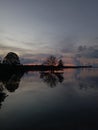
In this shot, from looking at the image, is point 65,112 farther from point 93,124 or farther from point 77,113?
point 93,124

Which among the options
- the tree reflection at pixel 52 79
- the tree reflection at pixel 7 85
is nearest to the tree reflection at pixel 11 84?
the tree reflection at pixel 7 85

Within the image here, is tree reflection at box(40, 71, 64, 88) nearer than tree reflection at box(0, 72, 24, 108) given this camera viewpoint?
No

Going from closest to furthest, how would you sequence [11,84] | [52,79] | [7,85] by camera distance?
[7,85] → [11,84] → [52,79]

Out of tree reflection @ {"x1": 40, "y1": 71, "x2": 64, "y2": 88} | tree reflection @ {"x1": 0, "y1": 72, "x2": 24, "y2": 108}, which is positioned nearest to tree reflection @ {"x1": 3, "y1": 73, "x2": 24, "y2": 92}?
tree reflection @ {"x1": 0, "y1": 72, "x2": 24, "y2": 108}

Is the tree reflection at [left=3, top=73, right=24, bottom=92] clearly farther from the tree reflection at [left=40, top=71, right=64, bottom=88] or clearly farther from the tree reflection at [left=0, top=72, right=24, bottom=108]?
the tree reflection at [left=40, top=71, right=64, bottom=88]

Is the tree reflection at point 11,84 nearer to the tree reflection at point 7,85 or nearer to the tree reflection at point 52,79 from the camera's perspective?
the tree reflection at point 7,85

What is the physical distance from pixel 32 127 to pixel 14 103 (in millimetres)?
8609

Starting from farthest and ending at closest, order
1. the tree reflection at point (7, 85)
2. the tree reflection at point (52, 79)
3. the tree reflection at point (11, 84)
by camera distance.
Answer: the tree reflection at point (52, 79), the tree reflection at point (11, 84), the tree reflection at point (7, 85)

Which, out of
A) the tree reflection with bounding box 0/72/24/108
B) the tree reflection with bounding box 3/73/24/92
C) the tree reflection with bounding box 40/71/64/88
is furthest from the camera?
the tree reflection with bounding box 40/71/64/88

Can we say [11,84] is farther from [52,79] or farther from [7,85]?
[52,79]

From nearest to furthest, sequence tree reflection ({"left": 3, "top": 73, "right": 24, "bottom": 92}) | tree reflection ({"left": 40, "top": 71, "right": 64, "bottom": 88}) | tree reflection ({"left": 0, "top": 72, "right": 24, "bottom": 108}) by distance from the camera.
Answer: tree reflection ({"left": 0, "top": 72, "right": 24, "bottom": 108})
tree reflection ({"left": 3, "top": 73, "right": 24, "bottom": 92})
tree reflection ({"left": 40, "top": 71, "right": 64, "bottom": 88})

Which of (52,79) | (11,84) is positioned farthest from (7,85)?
(52,79)

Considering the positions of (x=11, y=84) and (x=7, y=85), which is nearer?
(x=7, y=85)

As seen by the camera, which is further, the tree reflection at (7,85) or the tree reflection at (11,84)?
the tree reflection at (11,84)
